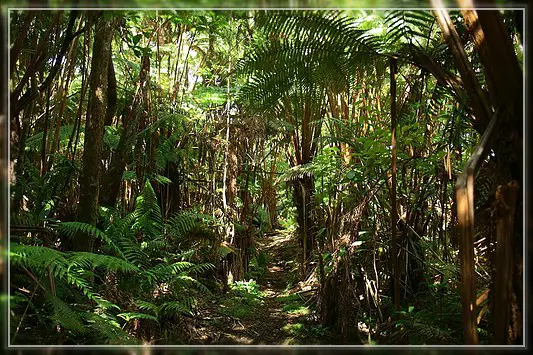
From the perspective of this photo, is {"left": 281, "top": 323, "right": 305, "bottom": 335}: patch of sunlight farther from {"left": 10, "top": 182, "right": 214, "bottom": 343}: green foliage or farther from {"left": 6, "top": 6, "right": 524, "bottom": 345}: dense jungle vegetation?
{"left": 10, "top": 182, "right": 214, "bottom": 343}: green foliage

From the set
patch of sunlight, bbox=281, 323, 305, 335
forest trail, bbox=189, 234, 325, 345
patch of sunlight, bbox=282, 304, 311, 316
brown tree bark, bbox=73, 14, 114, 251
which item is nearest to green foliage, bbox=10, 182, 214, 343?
brown tree bark, bbox=73, 14, 114, 251

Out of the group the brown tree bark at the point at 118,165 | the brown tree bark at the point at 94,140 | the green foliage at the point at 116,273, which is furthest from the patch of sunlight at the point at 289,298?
the brown tree bark at the point at 94,140

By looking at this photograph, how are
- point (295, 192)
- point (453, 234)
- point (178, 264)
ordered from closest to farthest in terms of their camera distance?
1. point (453, 234)
2. point (178, 264)
3. point (295, 192)

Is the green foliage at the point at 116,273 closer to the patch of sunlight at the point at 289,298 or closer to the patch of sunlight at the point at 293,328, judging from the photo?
the patch of sunlight at the point at 293,328

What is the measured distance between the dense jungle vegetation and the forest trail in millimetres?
30

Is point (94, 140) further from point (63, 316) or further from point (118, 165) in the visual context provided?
point (63, 316)

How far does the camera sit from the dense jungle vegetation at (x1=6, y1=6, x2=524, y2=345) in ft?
4.36

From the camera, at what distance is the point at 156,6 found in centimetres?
143

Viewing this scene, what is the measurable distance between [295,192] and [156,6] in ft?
12.6

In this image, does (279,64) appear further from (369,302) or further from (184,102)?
(184,102)

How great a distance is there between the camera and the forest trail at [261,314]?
257 cm

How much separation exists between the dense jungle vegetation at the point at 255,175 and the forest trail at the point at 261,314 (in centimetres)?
3

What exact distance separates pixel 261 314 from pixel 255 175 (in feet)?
7.99

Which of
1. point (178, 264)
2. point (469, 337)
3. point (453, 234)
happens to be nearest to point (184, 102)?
point (178, 264)
